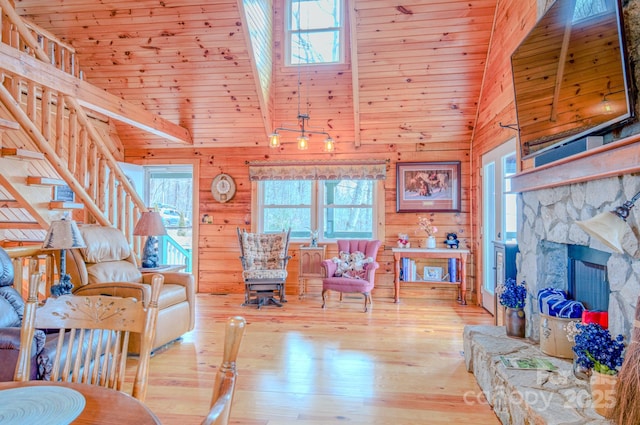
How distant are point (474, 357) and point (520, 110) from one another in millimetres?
1937

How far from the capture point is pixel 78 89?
11.6 ft

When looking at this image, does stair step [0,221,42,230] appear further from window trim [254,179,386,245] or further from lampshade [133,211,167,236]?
window trim [254,179,386,245]

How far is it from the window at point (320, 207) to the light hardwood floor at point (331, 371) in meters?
1.62

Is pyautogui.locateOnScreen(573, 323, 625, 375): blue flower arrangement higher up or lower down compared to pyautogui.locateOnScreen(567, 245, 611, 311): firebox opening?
lower down

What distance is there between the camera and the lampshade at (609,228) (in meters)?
1.68

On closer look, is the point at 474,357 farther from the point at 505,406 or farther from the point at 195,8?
the point at 195,8

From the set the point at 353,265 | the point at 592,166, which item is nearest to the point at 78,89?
the point at 353,265

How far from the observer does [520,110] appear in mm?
2975

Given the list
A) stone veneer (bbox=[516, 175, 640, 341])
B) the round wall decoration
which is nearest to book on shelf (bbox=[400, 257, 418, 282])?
stone veneer (bbox=[516, 175, 640, 341])

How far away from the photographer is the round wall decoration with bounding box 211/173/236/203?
5949 millimetres

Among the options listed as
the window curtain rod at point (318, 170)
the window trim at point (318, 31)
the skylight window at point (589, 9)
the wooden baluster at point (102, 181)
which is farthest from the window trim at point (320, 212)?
the skylight window at point (589, 9)

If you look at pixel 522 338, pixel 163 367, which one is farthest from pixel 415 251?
pixel 163 367

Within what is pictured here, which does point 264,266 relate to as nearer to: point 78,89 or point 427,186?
point 427,186

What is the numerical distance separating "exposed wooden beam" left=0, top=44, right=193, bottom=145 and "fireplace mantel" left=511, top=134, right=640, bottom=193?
390 centimetres
